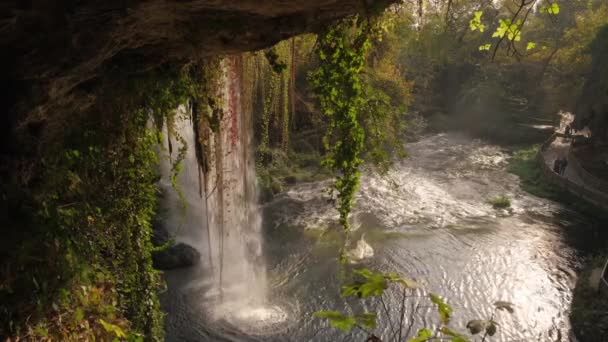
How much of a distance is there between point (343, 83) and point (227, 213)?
6.66 meters

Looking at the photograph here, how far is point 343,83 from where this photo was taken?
4.34m

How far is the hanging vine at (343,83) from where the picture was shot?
4094 mm

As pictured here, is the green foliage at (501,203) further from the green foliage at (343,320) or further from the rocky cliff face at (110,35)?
the green foliage at (343,320)

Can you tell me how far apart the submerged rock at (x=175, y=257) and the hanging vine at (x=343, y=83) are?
20.1 ft

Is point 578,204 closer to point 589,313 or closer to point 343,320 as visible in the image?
point 589,313

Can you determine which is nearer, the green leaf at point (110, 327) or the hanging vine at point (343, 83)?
the green leaf at point (110, 327)

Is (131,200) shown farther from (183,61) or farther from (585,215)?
(585,215)

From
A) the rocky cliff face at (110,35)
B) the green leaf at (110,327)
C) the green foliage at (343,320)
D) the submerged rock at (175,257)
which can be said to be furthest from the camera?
the submerged rock at (175,257)

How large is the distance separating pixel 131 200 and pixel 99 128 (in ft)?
2.76

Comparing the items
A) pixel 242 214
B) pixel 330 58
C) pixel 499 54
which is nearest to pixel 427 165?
pixel 242 214

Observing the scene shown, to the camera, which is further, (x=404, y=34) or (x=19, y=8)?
(x=404, y=34)

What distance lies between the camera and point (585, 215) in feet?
47.4

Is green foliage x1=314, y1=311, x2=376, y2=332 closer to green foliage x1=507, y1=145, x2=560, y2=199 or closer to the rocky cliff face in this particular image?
the rocky cliff face

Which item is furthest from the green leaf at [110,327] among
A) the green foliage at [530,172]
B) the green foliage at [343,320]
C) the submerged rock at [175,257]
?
the green foliage at [530,172]
